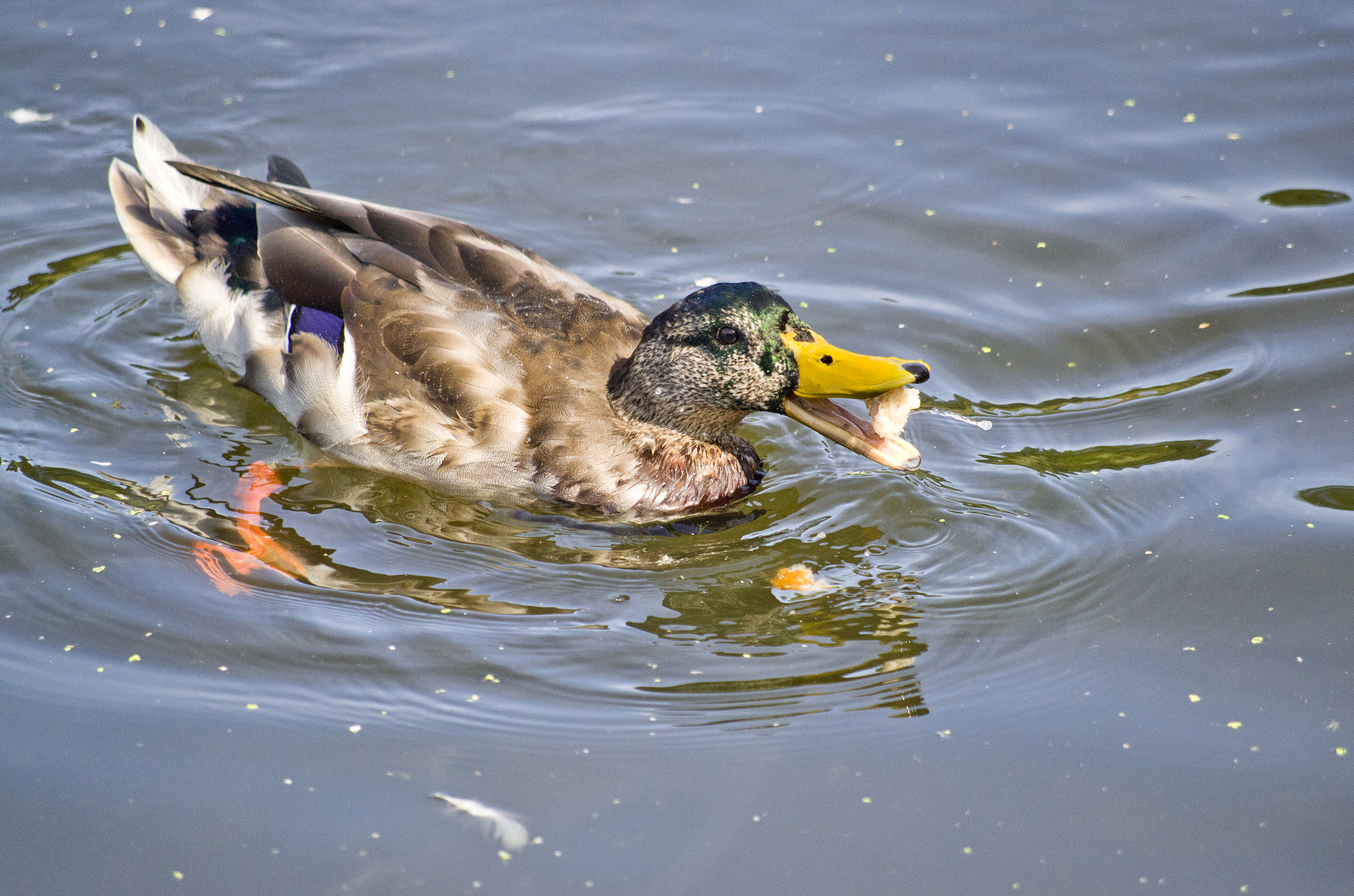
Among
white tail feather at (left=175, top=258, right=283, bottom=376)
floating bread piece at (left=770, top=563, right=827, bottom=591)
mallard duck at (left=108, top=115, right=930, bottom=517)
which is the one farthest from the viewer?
white tail feather at (left=175, top=258, right=283, bottom=376)

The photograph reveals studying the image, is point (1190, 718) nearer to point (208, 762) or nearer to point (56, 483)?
point (208, 762)

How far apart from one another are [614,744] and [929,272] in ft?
12.3

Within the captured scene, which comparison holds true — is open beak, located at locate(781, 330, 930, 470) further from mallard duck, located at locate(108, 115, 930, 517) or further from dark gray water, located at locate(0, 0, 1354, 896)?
dark gray water, located at locate(0, 0, 1354, 896)

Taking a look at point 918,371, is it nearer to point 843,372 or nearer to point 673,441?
point 843,372

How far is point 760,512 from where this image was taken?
17.9 feet

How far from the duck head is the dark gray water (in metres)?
0.46

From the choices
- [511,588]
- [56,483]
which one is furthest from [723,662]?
[56,483]

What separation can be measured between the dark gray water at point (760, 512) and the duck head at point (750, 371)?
46cm

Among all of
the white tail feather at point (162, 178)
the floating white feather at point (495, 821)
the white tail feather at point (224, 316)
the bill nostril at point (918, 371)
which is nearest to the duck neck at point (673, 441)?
the bill nostril at point (918, 371)

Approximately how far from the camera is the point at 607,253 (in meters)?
7.17

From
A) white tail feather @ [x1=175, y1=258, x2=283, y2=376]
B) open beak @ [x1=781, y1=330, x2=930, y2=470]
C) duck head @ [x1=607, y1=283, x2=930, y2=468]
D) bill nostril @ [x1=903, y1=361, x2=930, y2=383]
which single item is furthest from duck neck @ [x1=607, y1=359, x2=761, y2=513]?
white tail feather @ [x1=175, y1=258, x2=283, y2=376]

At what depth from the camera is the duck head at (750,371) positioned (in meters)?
4.95

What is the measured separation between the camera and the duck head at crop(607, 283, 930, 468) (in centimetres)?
495

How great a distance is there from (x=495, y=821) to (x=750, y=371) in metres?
2.07
